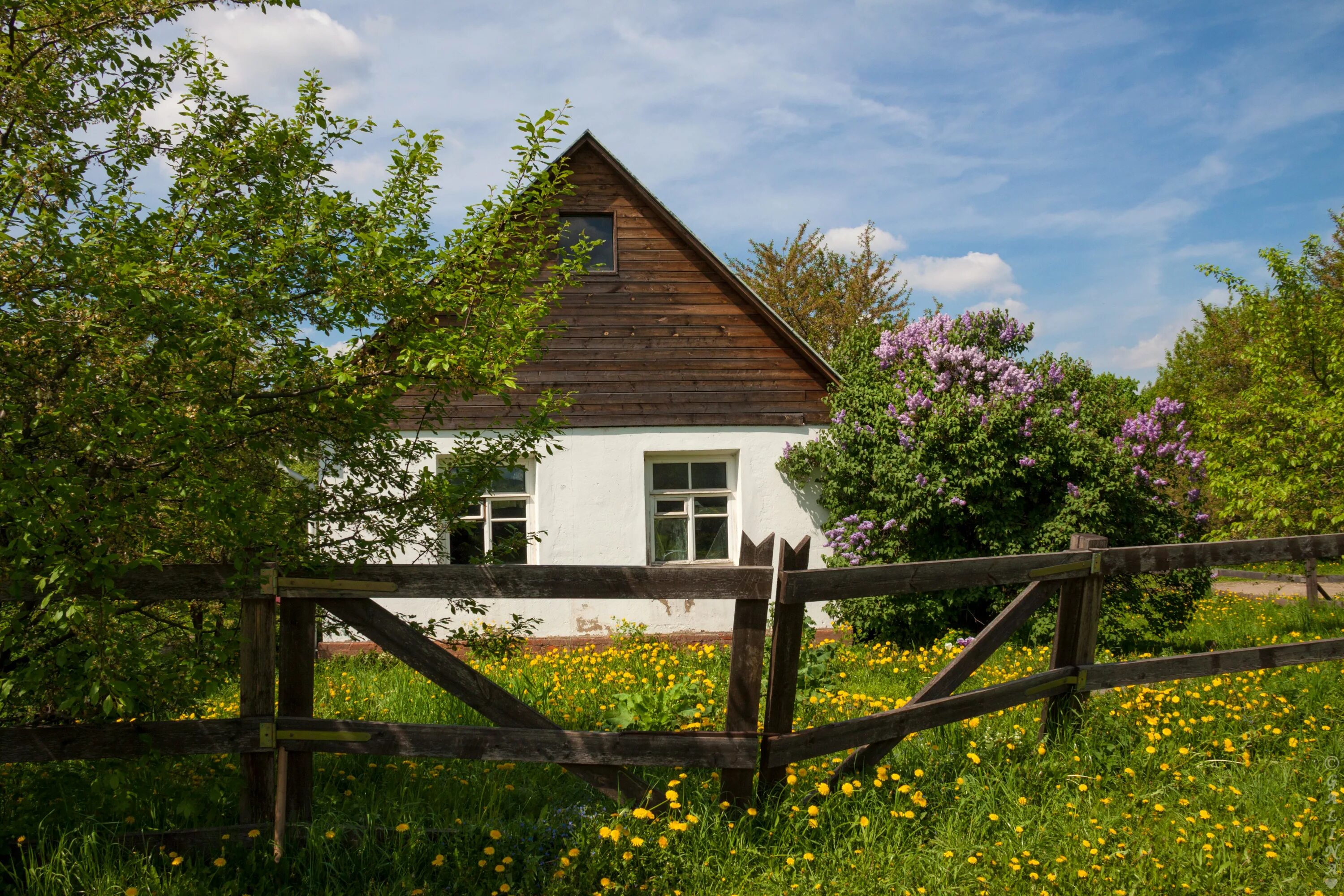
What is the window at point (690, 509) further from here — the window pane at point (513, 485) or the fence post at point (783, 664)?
the fence post at point (783, 664)

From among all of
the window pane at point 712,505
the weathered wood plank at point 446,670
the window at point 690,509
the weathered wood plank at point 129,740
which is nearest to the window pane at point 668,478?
the window at point 690,509

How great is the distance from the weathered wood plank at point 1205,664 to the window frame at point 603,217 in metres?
7.54

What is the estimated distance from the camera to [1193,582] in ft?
30.3

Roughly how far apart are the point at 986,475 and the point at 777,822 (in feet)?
21.2

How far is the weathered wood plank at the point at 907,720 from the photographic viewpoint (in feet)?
12.9

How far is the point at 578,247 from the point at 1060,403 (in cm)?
763

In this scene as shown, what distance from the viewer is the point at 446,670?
380cm

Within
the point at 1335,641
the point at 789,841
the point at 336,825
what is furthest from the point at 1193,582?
the point at 336,825

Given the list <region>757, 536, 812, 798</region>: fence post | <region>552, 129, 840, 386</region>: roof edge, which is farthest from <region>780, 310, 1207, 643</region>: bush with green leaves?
<region>757, 536, 812, 798</region>: fence post

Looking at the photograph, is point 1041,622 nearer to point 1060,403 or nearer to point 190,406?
point 1060,403

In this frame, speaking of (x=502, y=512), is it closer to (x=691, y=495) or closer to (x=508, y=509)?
(x=508, y=509)

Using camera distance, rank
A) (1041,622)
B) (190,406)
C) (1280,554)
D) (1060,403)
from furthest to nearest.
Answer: (1060,403)
(1041,622)
(1280,554)
(190,406)

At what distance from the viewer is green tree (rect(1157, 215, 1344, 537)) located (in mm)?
10117

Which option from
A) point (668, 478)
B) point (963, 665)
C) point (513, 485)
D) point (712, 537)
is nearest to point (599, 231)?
point (668, 478)
